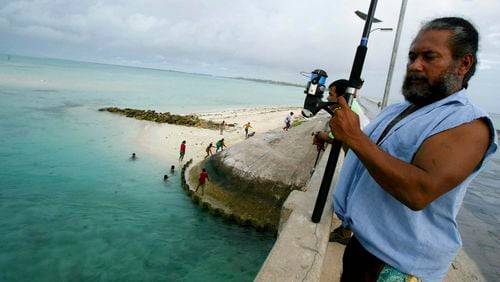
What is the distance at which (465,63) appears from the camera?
6.54 ft

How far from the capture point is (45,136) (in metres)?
33.7

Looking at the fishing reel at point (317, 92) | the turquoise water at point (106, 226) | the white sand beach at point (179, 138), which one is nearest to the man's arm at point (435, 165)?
the fishing reel at point (317, 92)

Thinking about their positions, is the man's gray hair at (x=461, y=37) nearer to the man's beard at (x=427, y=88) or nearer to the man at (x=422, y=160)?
the man at (x=422, y=160)

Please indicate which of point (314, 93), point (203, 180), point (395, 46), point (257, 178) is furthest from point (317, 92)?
point (203, 180)

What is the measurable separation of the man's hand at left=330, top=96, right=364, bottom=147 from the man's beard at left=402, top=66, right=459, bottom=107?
491 millimetres

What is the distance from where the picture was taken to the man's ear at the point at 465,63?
1975mm

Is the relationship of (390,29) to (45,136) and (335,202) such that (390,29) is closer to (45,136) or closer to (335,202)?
(335,202)

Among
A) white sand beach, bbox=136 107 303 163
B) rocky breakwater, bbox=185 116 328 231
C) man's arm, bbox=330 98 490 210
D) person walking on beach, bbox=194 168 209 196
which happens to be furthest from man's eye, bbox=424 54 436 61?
white sand beach, bbox=136 107 303 163

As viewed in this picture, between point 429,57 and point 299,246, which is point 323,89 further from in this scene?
point 299,246

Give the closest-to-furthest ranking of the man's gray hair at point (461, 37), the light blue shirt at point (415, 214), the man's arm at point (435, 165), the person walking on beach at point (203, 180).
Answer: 1. the man's arm at point (435, 165)
2. the light blue shirt at point (415, 214)
3. the man's gray hair at point (461, 37)
4. the person walking on beach at point (203, 180)

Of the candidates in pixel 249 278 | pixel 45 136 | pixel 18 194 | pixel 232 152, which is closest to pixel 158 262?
pixel 249 278

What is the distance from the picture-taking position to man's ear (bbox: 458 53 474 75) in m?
1.97

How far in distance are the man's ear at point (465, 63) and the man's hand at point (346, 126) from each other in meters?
0.74

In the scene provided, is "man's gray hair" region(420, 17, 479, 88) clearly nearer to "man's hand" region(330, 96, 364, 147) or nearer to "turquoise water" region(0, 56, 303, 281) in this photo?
"man's hand" region(330, 96, 364, 147)
